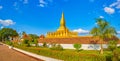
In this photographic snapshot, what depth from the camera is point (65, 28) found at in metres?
79.4

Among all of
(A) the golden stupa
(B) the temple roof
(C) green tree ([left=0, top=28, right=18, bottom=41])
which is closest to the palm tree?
(A) the golden stupa

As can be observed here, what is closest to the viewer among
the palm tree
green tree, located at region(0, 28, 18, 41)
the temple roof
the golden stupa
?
the palm tree

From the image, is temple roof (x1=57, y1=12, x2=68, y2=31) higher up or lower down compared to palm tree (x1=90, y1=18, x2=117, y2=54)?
higher up

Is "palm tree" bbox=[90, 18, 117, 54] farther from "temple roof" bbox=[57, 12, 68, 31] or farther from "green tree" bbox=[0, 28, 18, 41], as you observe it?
"green tree" bbox=[0, 28, 18, 41]

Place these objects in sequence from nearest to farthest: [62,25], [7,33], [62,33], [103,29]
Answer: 1. [103,29]
2. [62,33]
3. [62,25]
4. [7,33]

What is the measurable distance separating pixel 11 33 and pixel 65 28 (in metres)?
54.7

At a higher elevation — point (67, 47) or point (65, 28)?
point (65, 28)

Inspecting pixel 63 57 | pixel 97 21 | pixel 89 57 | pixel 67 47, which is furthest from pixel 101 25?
pixel 89 57

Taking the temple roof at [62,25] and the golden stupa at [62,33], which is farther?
the temple roof at [62,25]

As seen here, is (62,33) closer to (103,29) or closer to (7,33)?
(103,29)

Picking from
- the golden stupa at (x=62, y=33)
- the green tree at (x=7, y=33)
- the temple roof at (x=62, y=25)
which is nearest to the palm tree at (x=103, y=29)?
the golden stupa at (x=62, y=33)

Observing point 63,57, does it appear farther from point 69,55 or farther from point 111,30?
point 111,30

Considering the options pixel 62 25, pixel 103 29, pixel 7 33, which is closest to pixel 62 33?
pixel 62 25

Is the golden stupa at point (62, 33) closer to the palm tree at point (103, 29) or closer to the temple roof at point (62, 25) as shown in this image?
the temple roof at point (62, 25)
